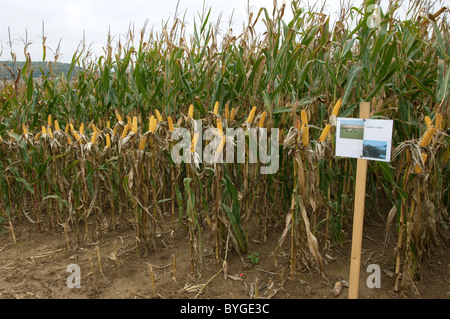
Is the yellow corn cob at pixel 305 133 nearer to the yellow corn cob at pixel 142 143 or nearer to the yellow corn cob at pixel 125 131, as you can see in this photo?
the yellow corn cob at pixel 142 143

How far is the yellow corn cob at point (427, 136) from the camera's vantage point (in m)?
1.87

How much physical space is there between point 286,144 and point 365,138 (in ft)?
1.62

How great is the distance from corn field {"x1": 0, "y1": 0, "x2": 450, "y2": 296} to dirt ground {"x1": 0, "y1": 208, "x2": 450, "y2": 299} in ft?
0.35

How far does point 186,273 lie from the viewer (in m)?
2.65

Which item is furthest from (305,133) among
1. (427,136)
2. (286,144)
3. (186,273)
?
(186,273)

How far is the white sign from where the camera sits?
1876 millimetres

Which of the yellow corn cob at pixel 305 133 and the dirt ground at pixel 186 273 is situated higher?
the yellow corn cob at pixel 305 133

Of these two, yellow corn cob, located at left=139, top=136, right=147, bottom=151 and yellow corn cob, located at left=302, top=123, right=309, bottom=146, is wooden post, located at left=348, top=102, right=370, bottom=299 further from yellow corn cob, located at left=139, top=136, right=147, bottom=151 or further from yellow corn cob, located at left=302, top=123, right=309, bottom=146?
yellow corn cob, located at left=139, top=136, right=147, bottom=151

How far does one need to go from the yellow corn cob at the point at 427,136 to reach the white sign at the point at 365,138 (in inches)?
9.0

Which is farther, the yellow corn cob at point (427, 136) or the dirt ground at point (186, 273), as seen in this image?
the dirt ground at point (186, 273)

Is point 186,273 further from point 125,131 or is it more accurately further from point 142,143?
point 125,131

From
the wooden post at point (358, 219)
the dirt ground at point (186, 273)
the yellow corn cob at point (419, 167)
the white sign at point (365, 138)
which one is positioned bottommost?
the dirt ground at point (186, 273)

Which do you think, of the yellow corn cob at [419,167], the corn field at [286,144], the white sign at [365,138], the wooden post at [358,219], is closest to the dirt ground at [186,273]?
the corn field at [286,144]

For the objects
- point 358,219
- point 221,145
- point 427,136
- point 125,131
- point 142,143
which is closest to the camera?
point 427,136
